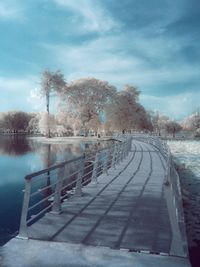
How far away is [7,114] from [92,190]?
455 feet

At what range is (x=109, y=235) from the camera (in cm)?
645

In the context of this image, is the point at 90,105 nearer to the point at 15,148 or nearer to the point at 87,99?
the point at 87,99

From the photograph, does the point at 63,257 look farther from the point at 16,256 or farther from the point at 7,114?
the point at 7,114

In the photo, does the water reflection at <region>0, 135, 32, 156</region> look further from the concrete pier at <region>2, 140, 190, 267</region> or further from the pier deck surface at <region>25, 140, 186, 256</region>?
the concrete pier at <region>2, 140, 190, 267</region>

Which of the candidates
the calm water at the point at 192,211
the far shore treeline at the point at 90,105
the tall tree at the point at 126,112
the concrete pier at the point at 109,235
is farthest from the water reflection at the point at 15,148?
the concrete pier at the point at 109,235

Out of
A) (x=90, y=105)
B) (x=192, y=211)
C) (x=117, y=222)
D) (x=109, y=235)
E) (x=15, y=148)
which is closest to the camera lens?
(x=109, y=235)

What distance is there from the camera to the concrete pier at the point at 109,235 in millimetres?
5348

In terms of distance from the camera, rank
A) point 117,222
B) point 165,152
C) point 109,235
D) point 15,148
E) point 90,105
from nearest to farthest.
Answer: point 109,235, point 117,222, point 165,152, point 15,148, point 90,105

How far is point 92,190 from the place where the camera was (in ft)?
37.0

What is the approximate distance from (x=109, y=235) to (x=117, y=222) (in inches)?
36.8

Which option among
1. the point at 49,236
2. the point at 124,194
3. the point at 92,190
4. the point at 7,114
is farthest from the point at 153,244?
the point at 7,114

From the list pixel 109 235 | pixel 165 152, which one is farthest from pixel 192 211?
pixel 165 152

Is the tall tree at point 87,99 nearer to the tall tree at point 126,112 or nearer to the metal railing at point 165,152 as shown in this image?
the tall tree at point 126,112

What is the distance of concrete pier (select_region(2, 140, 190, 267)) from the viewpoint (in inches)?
211
